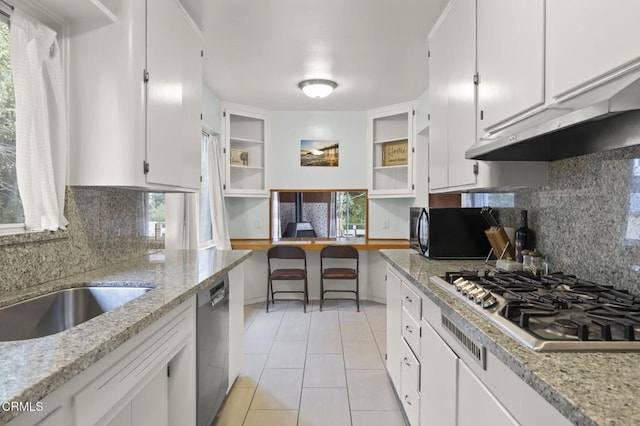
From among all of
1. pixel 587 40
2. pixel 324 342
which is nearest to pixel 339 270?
pixel 324 342

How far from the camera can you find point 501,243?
6.48 ft

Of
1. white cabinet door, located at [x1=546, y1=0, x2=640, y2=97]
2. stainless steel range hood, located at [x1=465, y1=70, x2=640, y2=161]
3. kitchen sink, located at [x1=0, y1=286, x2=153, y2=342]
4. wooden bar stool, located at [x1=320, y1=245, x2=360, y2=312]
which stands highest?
white cabinet door, located at [x1=546, y1=0, x2=640, y2=97]

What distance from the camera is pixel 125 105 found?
1604 mm

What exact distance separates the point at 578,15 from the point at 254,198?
3.81 metres

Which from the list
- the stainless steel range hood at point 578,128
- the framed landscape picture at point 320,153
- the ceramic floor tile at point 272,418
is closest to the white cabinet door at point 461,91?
the stainless steel range hood at point 578,128

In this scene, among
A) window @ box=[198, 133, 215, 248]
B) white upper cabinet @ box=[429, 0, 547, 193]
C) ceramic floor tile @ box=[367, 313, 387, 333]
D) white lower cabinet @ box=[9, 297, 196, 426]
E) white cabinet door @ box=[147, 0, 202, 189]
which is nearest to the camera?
white lower cabinet @ box=[9, 297, 196, 426]

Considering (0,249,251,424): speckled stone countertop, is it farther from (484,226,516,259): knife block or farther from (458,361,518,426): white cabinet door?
(484,226,516,259): knife block

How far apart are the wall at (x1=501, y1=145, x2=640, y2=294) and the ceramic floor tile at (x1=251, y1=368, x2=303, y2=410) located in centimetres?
169

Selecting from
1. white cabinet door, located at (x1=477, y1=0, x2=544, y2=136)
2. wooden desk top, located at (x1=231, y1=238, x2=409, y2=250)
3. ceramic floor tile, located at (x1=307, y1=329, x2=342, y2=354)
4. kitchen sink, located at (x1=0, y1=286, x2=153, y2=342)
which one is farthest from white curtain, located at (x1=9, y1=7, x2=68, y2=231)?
wooden desk top, located at (x1=231, y1=238, x2=409, y2=250)

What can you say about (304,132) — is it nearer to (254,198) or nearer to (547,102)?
(254,198)

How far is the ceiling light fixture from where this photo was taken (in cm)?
339

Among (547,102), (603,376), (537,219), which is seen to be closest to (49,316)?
(603,376)

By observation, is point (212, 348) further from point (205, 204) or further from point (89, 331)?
point (205, 204)

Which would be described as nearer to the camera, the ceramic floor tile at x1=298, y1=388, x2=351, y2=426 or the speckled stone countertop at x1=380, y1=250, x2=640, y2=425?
the speckled stone countertop at x1=380, y1=250, x2=640, y2=425
